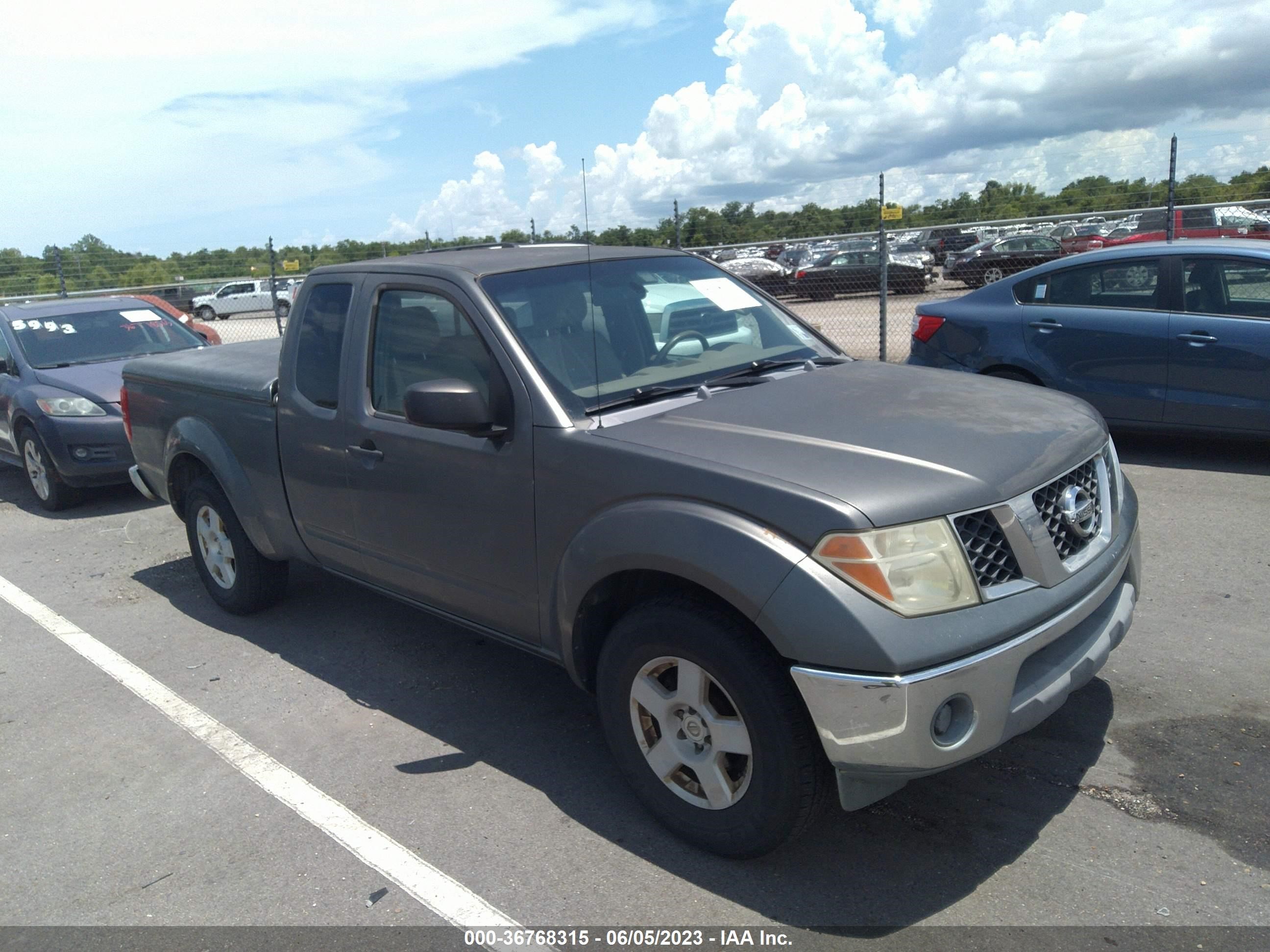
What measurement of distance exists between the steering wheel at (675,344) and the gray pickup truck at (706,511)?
21mm

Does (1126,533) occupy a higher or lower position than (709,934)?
higher

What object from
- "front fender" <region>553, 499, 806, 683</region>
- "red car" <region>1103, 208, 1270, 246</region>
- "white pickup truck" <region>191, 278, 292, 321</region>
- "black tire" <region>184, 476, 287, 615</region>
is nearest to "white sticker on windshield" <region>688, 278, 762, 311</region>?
"front fender" <region>553, 499, 806, 683</region>

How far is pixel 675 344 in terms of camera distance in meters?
4.05

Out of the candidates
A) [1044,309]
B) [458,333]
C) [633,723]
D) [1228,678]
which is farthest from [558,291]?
[1044,309]

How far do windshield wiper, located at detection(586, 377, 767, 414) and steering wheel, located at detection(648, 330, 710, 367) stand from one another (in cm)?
19

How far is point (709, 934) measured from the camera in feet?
9.23

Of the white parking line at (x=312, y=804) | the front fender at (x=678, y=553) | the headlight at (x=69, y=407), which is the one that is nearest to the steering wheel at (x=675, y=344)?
the front fender at (x=678, y=553)

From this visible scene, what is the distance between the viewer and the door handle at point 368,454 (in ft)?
13.6

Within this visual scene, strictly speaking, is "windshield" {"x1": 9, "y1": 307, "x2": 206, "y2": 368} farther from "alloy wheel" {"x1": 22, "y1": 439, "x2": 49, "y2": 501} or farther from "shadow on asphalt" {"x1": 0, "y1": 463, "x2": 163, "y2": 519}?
"shadow on asphalt" {"x1": 0, "y1": 463, "x2": 163, "y2": 519}

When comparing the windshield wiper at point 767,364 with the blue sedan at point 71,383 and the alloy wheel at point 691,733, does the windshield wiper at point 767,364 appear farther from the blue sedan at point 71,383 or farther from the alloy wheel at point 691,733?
the blue sedan at point 71,383

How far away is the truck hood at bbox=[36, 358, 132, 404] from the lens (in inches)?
326

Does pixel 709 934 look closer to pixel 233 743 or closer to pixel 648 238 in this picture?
pixel 233 743

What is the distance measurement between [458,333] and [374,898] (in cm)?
200

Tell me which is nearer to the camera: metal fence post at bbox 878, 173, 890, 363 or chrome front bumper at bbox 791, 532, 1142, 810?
chrome front bumper at bbox 791, 532, 1142, 810
